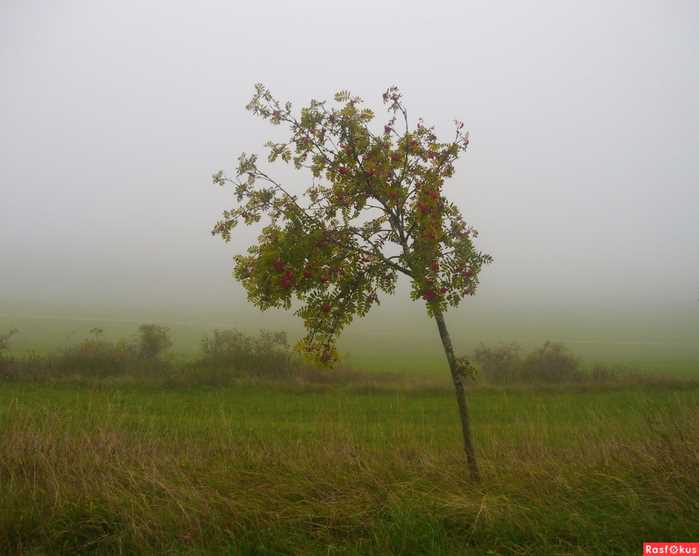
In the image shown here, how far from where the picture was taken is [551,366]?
2688 cm

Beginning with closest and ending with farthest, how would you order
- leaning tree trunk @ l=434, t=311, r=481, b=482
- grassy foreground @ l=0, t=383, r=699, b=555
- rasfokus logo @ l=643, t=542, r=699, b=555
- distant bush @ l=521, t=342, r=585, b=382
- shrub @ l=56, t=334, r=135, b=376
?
rasfokus logo @ l=643, t=542, r=699, b=555 < grassy foreground @ l=0, t=383, r=699, b=555 < leaning tree trunk @ l=434, t=311, r=481, b=482 < shrub @ l=56, t=334, r=135, b=376 < distant bush @ l=521, t=342, r=585, b=382

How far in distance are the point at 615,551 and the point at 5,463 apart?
6718 millimetres

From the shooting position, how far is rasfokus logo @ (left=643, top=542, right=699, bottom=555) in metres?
3.86

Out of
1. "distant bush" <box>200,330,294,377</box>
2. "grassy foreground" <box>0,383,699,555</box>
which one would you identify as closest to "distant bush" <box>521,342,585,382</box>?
"distant bush" <box>200,330,294,377</box>

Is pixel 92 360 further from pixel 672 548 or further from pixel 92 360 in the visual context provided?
pixel 672 548

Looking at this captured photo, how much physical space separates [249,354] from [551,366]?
60.7 feet

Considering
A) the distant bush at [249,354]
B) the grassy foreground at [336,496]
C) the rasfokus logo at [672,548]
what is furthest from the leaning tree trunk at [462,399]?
the distant bush at [249,354]

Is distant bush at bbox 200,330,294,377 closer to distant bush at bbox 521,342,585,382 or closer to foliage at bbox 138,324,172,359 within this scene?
foliage at bbox 138,324,172,359

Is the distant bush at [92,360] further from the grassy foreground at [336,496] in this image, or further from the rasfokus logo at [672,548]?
the rasfokus logo at [672,548]

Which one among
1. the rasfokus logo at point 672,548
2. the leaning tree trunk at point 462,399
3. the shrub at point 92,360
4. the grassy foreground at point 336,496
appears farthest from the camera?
the shrub at point 92,360

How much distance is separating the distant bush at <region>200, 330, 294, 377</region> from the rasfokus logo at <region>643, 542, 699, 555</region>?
869 inches

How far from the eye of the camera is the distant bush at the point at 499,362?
26580mm

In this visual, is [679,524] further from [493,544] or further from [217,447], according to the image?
[217,447]

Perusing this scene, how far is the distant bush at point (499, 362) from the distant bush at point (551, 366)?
566 mm
